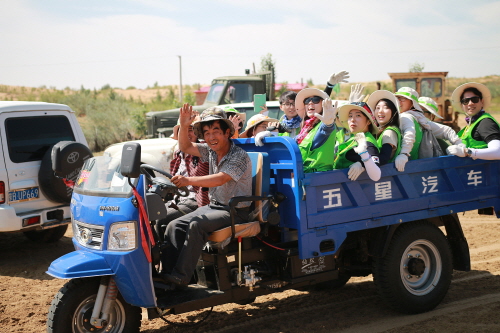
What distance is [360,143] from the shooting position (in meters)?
4.76

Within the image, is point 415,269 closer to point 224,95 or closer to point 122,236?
point 122,236

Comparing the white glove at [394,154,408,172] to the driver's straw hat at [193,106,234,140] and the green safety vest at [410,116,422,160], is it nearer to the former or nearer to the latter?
the green safety vest at [410,116,422,160]

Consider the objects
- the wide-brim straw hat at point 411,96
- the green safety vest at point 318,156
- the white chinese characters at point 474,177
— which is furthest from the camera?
the wide-brim straw hat at point 411,96

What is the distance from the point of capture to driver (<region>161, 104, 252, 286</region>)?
14.1 ft

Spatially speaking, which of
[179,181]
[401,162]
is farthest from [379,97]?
[179,181]

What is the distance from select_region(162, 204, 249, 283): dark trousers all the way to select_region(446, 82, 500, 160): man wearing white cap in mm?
2577

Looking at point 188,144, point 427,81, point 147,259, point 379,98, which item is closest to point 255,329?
point 147,259

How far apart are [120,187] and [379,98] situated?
9.75 ft

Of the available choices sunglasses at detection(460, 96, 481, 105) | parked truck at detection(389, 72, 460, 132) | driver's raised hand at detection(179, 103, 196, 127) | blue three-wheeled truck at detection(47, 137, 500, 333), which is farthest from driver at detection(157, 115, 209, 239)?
parked truck at detection(389, 72, 460, 132)

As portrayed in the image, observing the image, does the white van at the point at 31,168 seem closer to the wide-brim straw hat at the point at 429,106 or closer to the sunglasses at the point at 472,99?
the wide-brim straw hat at the point at 429,106

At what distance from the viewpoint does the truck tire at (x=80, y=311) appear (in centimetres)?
398

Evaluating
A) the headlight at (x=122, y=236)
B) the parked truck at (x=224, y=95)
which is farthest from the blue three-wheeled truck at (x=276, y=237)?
the parked truck at (x=224, y=95)

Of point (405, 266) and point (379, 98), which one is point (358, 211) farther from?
point (379, 98)

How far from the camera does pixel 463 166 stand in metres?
5.54
